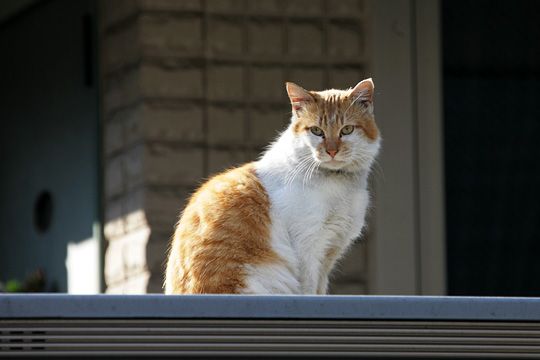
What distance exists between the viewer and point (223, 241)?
4344 mm

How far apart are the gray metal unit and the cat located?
1.50 meters

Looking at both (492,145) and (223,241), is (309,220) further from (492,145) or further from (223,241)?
(492,145)

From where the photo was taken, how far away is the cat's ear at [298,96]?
4.56 metres

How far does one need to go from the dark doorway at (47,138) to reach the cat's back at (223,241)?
3.32 m

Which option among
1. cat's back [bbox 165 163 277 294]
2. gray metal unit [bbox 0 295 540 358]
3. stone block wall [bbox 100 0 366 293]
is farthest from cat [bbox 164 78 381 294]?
stone block wall [bbox 100 0 366 293]

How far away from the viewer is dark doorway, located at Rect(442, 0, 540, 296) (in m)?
7.82

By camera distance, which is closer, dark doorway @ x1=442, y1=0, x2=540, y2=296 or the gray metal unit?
the gray metal unit

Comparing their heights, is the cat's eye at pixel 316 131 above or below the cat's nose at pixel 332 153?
above

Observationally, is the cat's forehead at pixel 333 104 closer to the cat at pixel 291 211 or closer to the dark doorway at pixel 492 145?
the cat at pixel 291 211

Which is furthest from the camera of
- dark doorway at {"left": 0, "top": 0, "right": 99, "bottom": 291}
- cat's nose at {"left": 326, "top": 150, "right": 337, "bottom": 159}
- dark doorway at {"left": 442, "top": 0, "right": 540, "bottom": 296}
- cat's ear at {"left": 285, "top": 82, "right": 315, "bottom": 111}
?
dark doorway at {"left": 0, "top": 0, "right": 99, "bottom": 291}

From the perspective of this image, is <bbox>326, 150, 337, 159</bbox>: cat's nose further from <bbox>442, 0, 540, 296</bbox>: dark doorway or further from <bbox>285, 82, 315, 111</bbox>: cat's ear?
<bbox>442, 0, 540, 296</bbox>: dark doorway

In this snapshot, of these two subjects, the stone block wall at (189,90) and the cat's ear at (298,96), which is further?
the stone block wall at (189,90)

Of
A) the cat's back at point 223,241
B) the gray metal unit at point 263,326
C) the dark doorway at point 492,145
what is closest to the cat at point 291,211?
the cat's back at point 223,241

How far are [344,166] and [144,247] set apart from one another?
2.85 metres
